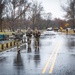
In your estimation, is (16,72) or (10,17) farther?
(10,17)

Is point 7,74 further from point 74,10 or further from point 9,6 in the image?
point 74,10

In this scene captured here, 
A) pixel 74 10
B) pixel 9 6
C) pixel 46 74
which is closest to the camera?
pixel 46 74

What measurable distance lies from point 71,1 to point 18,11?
22.3 meters

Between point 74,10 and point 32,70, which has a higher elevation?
point 74,10

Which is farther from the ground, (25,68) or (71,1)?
(71,1)

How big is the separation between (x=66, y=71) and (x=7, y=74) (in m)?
2.51

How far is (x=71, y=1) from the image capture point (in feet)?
286

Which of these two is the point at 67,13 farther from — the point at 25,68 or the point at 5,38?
the point at 25,68

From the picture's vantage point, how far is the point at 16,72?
13141mm

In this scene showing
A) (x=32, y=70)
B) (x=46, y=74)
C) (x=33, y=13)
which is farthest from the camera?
(x=33, y=13)

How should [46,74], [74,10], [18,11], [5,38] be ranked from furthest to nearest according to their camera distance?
[74,10], [18,11], [5,38], [46,74]

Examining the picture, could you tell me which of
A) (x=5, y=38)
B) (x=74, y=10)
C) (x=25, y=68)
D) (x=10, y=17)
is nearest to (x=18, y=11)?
(x=10, y=17)

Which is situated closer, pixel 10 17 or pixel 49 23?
pixel 10 17

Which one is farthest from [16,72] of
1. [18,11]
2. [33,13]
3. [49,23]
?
[49,23]
